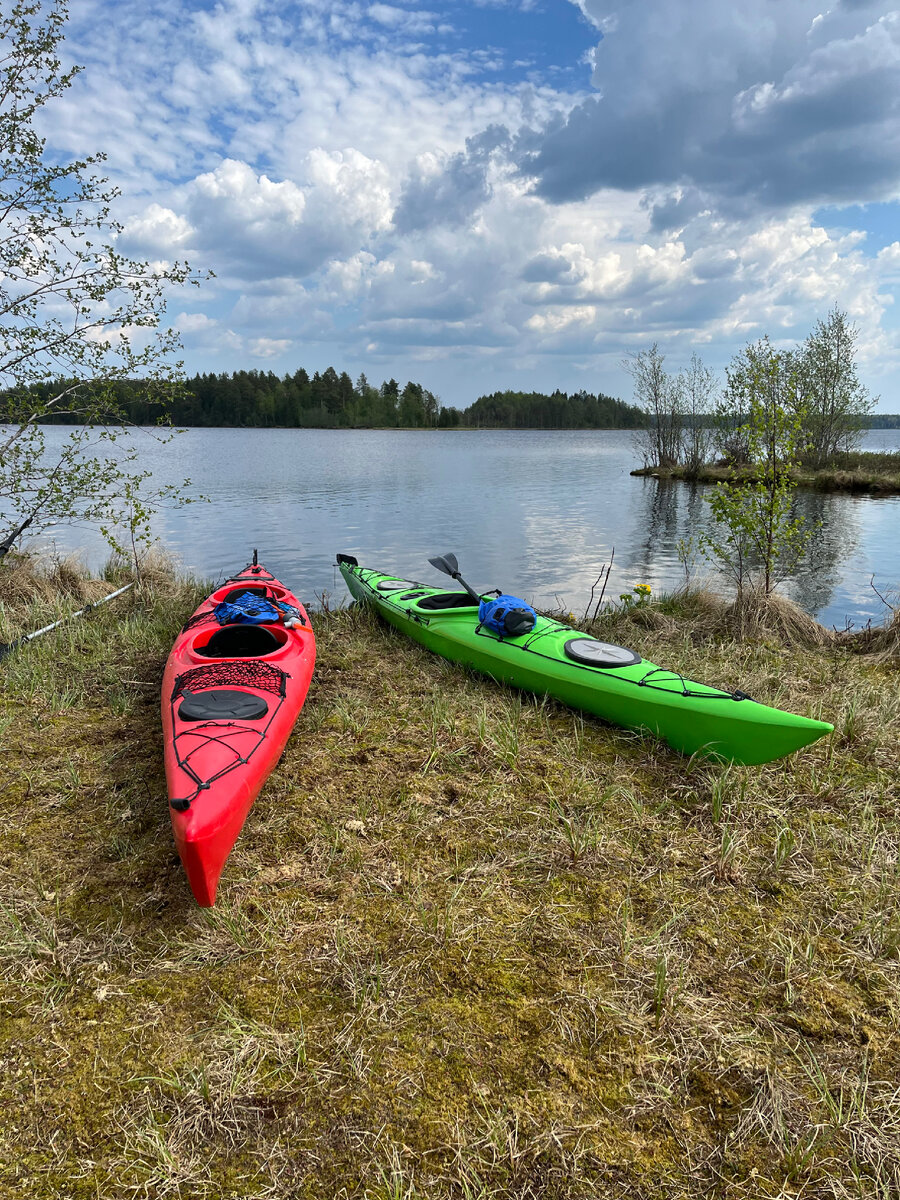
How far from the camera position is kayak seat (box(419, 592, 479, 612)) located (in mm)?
5798

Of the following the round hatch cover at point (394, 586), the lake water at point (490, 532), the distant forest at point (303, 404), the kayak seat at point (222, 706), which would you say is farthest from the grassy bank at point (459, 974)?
the distant forest at point (303, 404)

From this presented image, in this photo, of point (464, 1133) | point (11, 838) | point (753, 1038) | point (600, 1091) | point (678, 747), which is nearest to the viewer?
point (464, 1133)

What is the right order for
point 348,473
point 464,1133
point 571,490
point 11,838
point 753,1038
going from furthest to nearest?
point 348,473 < point 571,490 < point 11,838 < point 753,1038 < point 464,1133

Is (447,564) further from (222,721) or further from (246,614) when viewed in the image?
(222,721)

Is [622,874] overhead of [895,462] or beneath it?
beneath

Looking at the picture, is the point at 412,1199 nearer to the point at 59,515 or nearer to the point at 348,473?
the point at 59,515

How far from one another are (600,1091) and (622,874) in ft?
3.31

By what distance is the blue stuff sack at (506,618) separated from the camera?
4.90m

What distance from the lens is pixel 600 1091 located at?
6.30ft

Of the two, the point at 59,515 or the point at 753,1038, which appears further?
the point at 59,515

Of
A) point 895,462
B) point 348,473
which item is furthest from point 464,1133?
point 895,462

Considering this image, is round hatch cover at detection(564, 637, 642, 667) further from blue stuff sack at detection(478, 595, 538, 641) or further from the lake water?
the lake water

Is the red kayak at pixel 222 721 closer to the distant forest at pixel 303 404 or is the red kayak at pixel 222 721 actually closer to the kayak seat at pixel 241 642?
the kayak seat at pixel 241 642

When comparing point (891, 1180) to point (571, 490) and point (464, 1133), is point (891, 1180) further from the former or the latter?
point (571, 490)
